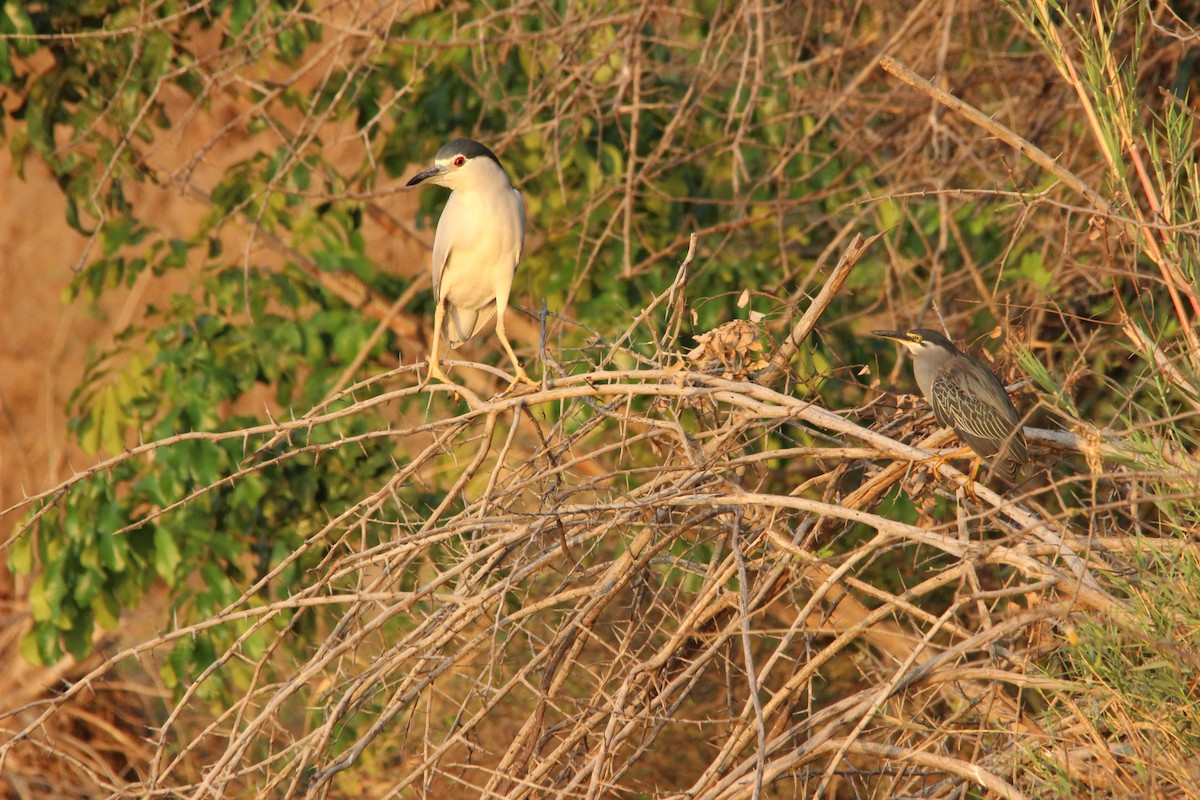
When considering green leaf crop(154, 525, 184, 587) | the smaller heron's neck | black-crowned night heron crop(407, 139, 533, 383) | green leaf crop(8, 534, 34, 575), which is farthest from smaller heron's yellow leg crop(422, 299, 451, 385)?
green leaf crop(8, 534, 34, 575)

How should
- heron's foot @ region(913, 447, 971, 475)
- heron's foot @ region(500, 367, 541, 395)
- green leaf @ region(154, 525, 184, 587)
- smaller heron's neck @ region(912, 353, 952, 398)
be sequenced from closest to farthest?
heron's foot @ region(913, 447, 971, 475), smaller heron's neck @ region(912, 353, 952, 398), heron's foot @ region(500, 367, 541, 395), green leaf @ region(154, 525, 184, 587)

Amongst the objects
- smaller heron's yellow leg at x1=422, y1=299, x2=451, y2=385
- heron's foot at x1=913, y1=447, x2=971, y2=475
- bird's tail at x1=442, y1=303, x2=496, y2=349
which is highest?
heron's foot at x1=913, y1=447, x2=971, y2=475

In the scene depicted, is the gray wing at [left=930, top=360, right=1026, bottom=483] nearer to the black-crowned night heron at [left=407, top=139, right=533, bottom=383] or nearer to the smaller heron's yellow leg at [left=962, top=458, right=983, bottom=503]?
the smaller heron's yellow leg at [left=962, top=458, right=983, bottom=503]

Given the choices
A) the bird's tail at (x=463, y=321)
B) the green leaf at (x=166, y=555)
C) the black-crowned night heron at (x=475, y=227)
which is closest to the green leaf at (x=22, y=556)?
the green leaf at (x=166, y=555)

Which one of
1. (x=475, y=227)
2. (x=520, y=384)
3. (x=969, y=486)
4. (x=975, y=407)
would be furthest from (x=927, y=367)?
(x=475, y=227)

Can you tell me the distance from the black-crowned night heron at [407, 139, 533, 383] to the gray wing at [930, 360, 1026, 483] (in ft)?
4.95

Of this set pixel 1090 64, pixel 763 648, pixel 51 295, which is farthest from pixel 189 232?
pixel 1090 64

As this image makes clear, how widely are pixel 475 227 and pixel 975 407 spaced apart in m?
1.75

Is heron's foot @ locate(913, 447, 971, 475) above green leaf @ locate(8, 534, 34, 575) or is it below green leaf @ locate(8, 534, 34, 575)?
above

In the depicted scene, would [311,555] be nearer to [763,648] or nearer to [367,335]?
[367,335]

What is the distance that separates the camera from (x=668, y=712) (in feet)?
8.34

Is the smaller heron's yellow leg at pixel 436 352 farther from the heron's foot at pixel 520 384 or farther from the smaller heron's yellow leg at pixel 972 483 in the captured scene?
the smaller heron's yellow leg at pixel 972 483

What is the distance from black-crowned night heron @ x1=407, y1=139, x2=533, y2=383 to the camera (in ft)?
12.9

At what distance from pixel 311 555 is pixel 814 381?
Answer: 2.69 metres
